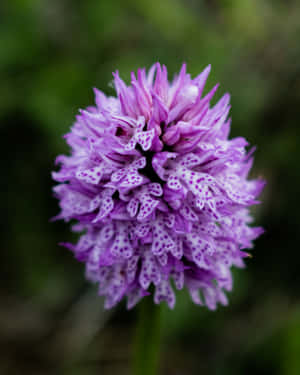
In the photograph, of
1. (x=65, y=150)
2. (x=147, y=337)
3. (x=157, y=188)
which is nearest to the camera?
(x=157, y=188)

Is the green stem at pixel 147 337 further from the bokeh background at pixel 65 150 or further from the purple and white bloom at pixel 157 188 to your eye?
the bokeh background at pixel 65 150

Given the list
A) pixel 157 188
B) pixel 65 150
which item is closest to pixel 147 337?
pixel 157 188

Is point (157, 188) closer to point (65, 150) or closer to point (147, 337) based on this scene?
point (147, 337)

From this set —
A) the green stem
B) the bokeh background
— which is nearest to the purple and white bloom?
the green stem

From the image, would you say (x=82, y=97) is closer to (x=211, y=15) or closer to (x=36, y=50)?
(x=36, y=50)

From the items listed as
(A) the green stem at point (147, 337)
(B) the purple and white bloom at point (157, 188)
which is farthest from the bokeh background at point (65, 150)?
(B) the purple and white bloom at point (157, 188)

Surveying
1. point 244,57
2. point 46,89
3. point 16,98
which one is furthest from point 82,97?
point 244,57
